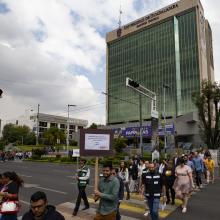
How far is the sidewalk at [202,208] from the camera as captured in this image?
10.4 metres

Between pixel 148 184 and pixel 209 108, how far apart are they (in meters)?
34.0

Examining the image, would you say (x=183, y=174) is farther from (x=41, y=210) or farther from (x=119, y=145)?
(x=119, y=145)

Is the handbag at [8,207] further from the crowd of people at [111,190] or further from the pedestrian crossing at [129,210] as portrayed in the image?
the pedestrian crossing at [129,210]

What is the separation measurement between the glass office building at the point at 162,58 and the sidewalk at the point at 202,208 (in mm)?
69356

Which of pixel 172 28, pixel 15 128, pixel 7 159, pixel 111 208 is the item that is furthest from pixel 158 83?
pixel 111 208

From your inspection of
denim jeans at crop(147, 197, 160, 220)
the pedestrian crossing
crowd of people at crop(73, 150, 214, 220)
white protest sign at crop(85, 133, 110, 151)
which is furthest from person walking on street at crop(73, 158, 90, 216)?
denim jeans at crop(147, 197, 160, 220)

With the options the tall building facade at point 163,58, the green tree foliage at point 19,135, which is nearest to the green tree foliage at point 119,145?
the tall building facade at point 163,58

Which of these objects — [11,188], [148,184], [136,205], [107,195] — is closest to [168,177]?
[136,205]

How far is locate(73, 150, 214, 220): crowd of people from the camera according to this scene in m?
6.22

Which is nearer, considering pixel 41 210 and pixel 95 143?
pixel 41 210

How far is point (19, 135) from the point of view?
475 feet

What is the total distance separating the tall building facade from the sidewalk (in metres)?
60.7

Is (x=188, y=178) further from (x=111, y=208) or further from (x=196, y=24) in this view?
(x=196, y=24)

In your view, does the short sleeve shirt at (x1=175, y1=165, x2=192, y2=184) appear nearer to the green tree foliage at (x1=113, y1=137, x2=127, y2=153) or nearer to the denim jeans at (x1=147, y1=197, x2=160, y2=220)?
the denim jeans at (x1=147, y1=197, x2=160, y2=220)
